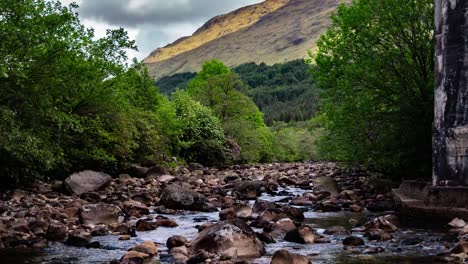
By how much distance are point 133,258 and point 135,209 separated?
8.25 meters

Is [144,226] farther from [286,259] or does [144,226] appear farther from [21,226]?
[286,259]

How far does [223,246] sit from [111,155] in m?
18.6

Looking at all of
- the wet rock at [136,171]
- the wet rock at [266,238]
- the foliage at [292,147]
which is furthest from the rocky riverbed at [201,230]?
the foliage at [292,147]

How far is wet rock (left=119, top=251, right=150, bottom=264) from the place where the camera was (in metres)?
10.5

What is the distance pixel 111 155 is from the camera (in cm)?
2908

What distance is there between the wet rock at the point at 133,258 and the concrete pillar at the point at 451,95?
425 inches

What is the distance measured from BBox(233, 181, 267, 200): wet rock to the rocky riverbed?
1.22ft

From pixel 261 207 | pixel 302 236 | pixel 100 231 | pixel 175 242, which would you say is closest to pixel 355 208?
pixel 261 207

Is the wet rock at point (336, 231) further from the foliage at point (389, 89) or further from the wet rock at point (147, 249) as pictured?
the foliage at point (389, 89)

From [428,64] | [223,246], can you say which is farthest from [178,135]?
[223,246]

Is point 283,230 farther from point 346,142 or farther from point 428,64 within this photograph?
point 428,64

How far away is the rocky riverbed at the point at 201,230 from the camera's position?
1134 centimetres

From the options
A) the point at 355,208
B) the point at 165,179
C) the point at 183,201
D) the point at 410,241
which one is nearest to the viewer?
the point at 410,241

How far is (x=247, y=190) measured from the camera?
84.0ft
